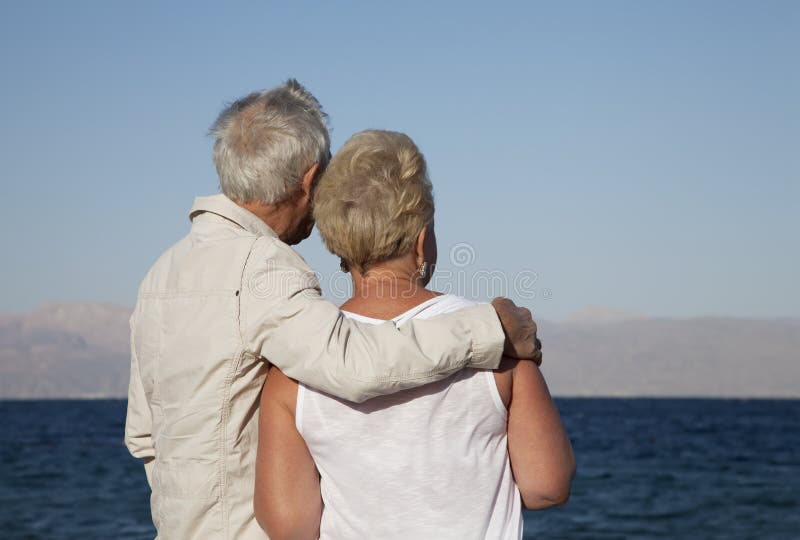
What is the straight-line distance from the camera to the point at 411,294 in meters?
2.18

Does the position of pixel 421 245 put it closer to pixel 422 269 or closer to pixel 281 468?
pixel 422 269

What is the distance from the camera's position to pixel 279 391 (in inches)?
84.7

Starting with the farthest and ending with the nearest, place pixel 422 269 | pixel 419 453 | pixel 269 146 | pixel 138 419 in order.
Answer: pixel 138 419
pixel 269 146
pixel 422 269
pixel 419 453

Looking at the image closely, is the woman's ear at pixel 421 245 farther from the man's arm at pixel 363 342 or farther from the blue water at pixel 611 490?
the blue water at pixel 611 490

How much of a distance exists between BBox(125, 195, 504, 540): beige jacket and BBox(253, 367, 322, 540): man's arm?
0.08 metres

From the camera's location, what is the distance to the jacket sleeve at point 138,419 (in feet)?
7.97

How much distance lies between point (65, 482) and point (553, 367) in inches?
5097

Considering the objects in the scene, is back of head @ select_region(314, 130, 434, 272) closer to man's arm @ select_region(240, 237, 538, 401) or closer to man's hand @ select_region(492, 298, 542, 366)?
man's arm @ select_region(240, 237, 538, 401)

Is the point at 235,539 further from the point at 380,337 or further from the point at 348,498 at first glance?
the point at 380,337

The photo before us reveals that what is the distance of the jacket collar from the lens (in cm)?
234

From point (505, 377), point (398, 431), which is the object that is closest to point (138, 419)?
point (398, 431)

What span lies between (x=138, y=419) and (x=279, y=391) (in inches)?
20.7

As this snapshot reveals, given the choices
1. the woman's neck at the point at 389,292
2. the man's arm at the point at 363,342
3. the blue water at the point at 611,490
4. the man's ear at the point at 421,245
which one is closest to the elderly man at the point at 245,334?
the man's arm at the point at 363,342

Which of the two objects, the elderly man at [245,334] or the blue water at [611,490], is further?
the blue water at [611,490]
